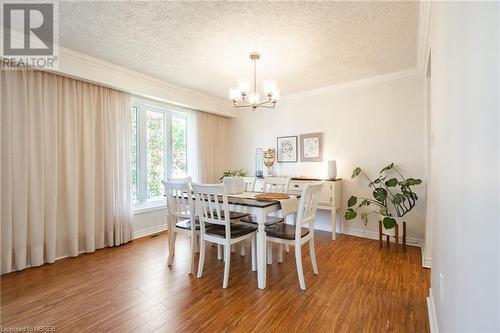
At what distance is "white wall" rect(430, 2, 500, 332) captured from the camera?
0.68 metres

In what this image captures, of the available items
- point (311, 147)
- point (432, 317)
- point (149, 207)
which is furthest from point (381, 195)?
point (149, 207)

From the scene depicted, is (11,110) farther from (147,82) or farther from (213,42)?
(213,42)

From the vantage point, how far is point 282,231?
2.50 metres

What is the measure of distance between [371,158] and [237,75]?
2467 mm

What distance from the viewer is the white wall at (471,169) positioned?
68 cm

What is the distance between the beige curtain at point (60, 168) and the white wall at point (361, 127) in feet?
9.19

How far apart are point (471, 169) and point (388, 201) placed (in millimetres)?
3171

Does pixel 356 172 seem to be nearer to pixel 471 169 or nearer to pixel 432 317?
pixel 432 317

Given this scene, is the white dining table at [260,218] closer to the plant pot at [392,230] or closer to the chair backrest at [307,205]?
the chair backrest at [307,205]

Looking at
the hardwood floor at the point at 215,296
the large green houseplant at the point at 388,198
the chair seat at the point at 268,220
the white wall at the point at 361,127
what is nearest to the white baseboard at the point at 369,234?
the white wall at the point at 361,127

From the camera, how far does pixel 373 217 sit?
3842 millimetres

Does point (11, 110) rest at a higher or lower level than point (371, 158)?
higher

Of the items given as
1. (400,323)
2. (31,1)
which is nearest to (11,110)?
(31,1)

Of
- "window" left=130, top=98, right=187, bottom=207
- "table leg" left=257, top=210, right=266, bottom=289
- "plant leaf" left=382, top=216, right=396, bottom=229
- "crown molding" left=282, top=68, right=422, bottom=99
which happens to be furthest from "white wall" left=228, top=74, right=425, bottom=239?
"table leg" left=257, top=210, right=266, bottom=289
